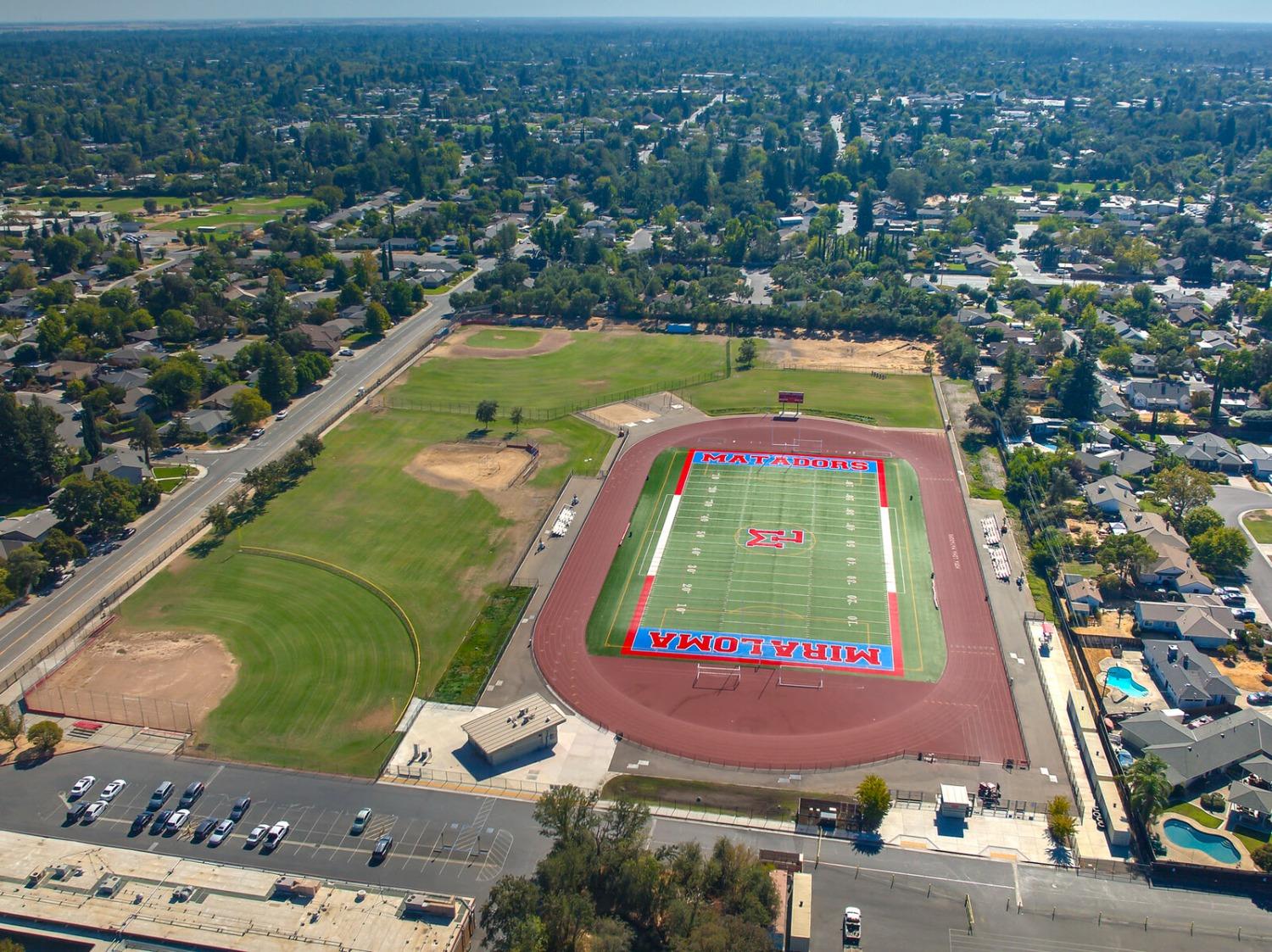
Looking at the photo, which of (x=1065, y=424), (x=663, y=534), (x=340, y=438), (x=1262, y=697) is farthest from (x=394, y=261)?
(x=1262, y=697)

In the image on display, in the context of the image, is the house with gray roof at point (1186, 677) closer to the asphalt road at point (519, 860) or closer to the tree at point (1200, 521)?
the asphalt road at point (519, 860)

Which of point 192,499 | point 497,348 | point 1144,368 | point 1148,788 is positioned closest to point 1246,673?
point 1148,788

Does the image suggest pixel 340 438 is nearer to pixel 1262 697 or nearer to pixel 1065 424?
pixel 1065 424

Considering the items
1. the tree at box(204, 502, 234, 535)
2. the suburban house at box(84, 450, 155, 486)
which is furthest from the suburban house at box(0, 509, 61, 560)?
the tree at box(204, 502, 234, 535)

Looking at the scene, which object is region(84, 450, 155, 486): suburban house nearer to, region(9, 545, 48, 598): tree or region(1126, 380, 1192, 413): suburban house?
region(9, 545, 48, 598): tree

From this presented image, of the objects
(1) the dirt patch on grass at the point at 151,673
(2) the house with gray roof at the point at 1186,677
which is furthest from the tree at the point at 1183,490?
(1) the dirt patch on grass at the point at 151,673
